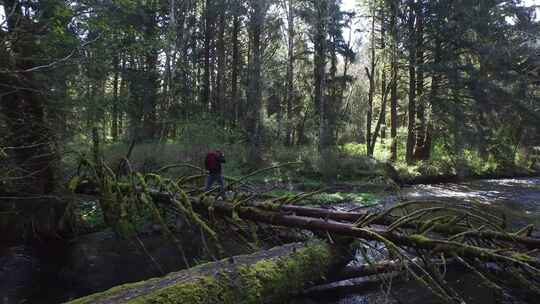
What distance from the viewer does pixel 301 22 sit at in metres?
27.0

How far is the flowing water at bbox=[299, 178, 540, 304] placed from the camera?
5703 millimetres

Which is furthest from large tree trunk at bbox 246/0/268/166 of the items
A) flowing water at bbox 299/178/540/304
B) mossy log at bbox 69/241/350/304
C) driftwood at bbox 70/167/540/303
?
mossy log at bbox 69/241/350/304

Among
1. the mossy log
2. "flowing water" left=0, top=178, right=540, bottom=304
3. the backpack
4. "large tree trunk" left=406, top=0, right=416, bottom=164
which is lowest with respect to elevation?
"flowing water" left=0, top=178, right=540, bottom=304

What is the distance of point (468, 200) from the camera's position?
14.5 metres

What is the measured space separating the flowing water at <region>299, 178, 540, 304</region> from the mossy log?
81cm

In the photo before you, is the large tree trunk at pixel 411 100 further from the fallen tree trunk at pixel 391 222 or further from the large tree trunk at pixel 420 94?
the fallen tree trunk at pixel 391 222

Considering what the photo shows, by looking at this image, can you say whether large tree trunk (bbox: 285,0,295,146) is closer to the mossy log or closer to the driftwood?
the driftwood

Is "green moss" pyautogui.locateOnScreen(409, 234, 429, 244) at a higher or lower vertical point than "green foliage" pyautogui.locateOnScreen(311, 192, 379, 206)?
higher

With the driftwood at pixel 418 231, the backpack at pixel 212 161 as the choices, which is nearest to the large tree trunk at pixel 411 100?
the backpack at pixel 212 161

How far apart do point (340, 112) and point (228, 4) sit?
10.9m

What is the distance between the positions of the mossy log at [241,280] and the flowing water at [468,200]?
0.81 m

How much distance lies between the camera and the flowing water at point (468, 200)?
18.7ft

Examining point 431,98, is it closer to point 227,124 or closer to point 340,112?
point 340,112

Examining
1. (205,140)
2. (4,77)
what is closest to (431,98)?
(205,140)
